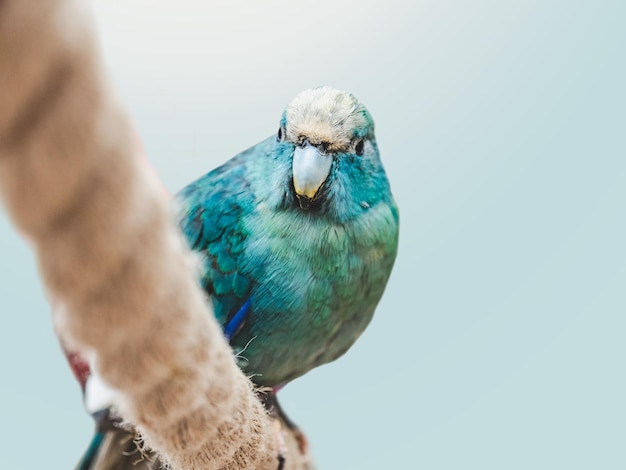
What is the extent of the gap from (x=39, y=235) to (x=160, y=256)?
9cm

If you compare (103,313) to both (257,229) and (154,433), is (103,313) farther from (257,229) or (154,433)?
(257,229)

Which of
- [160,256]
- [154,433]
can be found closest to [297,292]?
[154,433]

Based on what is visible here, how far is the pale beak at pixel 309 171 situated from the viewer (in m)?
1.07

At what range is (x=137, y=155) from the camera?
456mm

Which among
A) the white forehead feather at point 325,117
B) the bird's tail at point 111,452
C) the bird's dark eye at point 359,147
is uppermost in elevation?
the white forehead feather at point 325,117

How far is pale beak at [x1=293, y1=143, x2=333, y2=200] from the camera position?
1067 mm

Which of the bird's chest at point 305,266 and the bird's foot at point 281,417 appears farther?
the bird's foot at point 281,417

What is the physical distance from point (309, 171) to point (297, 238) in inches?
4.1

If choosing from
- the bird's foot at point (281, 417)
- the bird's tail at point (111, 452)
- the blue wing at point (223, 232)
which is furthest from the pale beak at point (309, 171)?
the bird's tail at point (111, 452)

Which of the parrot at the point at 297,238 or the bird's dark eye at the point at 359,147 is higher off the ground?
the bird's dark eye at the point at 359,147

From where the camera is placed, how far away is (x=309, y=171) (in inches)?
42.1

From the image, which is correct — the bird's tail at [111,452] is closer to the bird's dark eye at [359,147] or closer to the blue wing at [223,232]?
the blue wing at [223,232]

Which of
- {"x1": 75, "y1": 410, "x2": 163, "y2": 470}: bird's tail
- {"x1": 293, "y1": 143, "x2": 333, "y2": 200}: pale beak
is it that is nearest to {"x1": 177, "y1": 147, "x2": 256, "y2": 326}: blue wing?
{"x1": 293, "y1": 143, "x2": 333, "y2": 200}: pale beak

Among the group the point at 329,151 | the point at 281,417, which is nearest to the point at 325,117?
the point at 329,151
